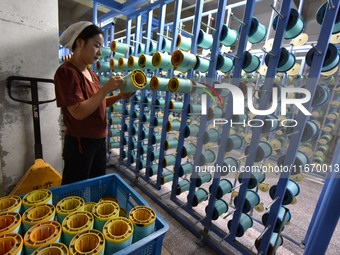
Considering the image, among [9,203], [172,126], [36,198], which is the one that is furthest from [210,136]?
[9,203]

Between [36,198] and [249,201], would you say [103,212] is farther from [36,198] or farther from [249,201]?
[249,201]

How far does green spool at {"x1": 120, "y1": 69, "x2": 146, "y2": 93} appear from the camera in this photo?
1204 mm

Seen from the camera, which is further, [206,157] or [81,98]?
[206,157]

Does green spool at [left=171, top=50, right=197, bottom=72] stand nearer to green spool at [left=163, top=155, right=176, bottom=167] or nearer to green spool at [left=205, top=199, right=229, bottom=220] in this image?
green spool at [left=163, top=155, right=176, bottom=167]

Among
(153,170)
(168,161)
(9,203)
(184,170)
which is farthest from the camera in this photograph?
(153,170)

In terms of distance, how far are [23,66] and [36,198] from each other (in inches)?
48.3

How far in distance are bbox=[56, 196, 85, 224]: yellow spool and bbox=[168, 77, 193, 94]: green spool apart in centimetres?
127

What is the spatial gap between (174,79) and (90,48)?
825 mm

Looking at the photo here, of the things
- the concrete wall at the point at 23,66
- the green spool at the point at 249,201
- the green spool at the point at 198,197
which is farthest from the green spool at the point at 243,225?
the concrete wall at the point at 23,66

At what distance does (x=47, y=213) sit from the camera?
0.82 meters

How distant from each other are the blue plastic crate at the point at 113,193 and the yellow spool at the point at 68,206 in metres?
0.15

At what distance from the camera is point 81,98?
1137 mm

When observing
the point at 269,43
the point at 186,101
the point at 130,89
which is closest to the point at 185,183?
the point at 186,101

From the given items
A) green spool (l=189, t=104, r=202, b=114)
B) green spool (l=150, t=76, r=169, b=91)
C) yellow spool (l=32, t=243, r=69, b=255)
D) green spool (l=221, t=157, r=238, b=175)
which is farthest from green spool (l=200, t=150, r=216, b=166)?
yellow spool (l=32, t=243, r=69, b=255)
